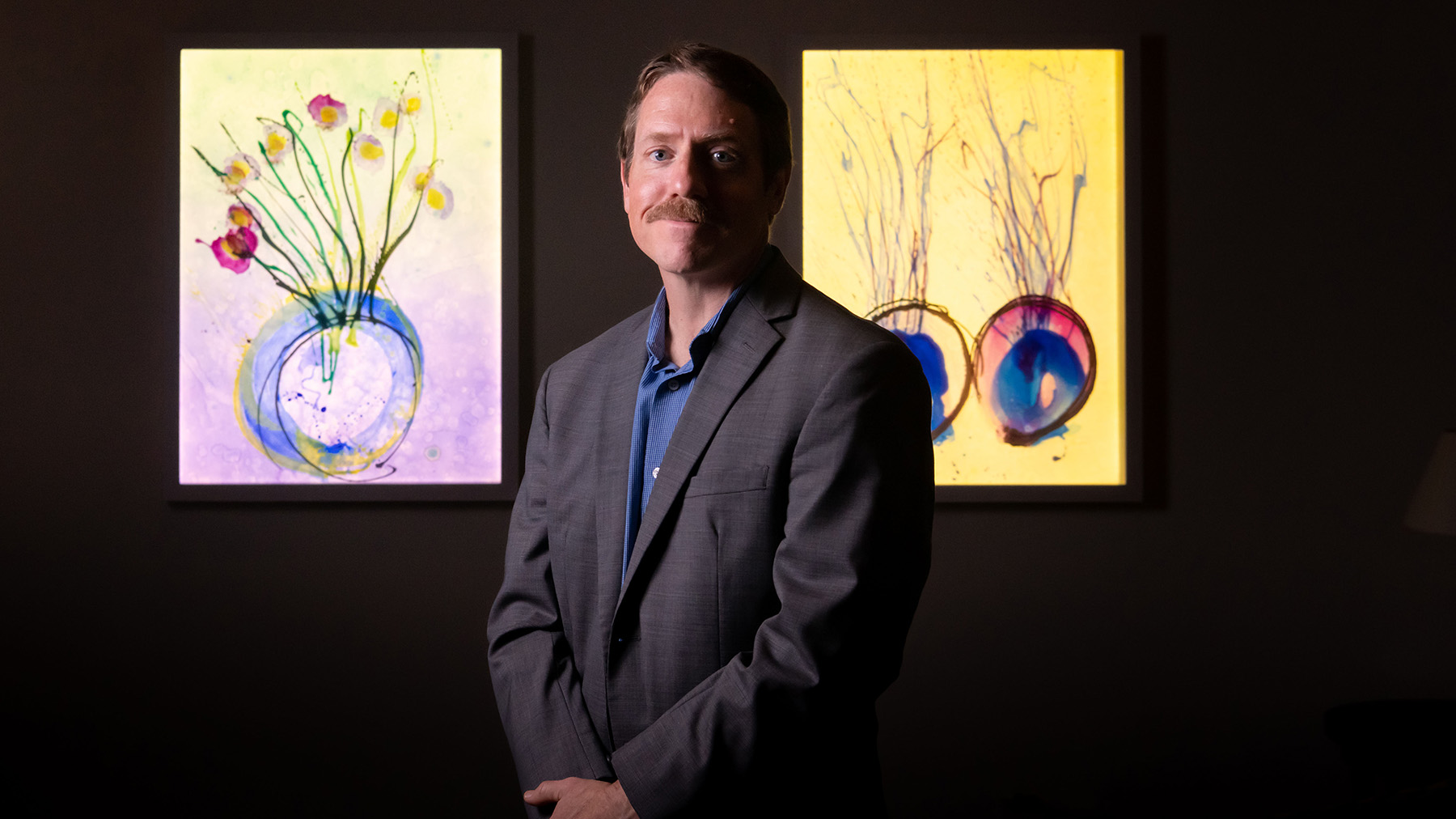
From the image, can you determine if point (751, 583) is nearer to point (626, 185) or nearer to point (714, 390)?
point (714, 390)

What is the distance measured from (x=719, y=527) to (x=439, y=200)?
1737 millimetres

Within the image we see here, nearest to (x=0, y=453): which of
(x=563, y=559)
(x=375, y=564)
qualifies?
(x=375, y=564)

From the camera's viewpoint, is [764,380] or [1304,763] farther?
[1304,763]

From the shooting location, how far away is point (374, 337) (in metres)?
2.60

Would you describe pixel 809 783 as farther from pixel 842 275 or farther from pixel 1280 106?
pixel 1280 106

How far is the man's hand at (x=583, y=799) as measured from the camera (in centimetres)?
121

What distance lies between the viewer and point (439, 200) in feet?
8.50

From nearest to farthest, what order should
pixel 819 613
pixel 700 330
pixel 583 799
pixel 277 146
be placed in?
pixel 819 613 → pixel 583 799 → pixel 700 330 → pixel 277 146

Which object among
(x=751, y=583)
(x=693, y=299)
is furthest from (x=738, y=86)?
(x=751, y=583)

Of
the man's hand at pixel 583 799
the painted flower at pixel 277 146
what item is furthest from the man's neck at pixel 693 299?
the painted flower at pixel 277 146

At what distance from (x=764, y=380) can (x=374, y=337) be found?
5.53ft

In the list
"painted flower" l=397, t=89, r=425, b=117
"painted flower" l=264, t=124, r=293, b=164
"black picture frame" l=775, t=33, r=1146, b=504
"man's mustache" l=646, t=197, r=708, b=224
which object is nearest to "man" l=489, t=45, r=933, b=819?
"man's mustache" l=646, t=197, r=708, b=224

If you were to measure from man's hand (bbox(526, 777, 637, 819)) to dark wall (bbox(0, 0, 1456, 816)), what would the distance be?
143 cm

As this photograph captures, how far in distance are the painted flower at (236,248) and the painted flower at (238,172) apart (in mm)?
120
